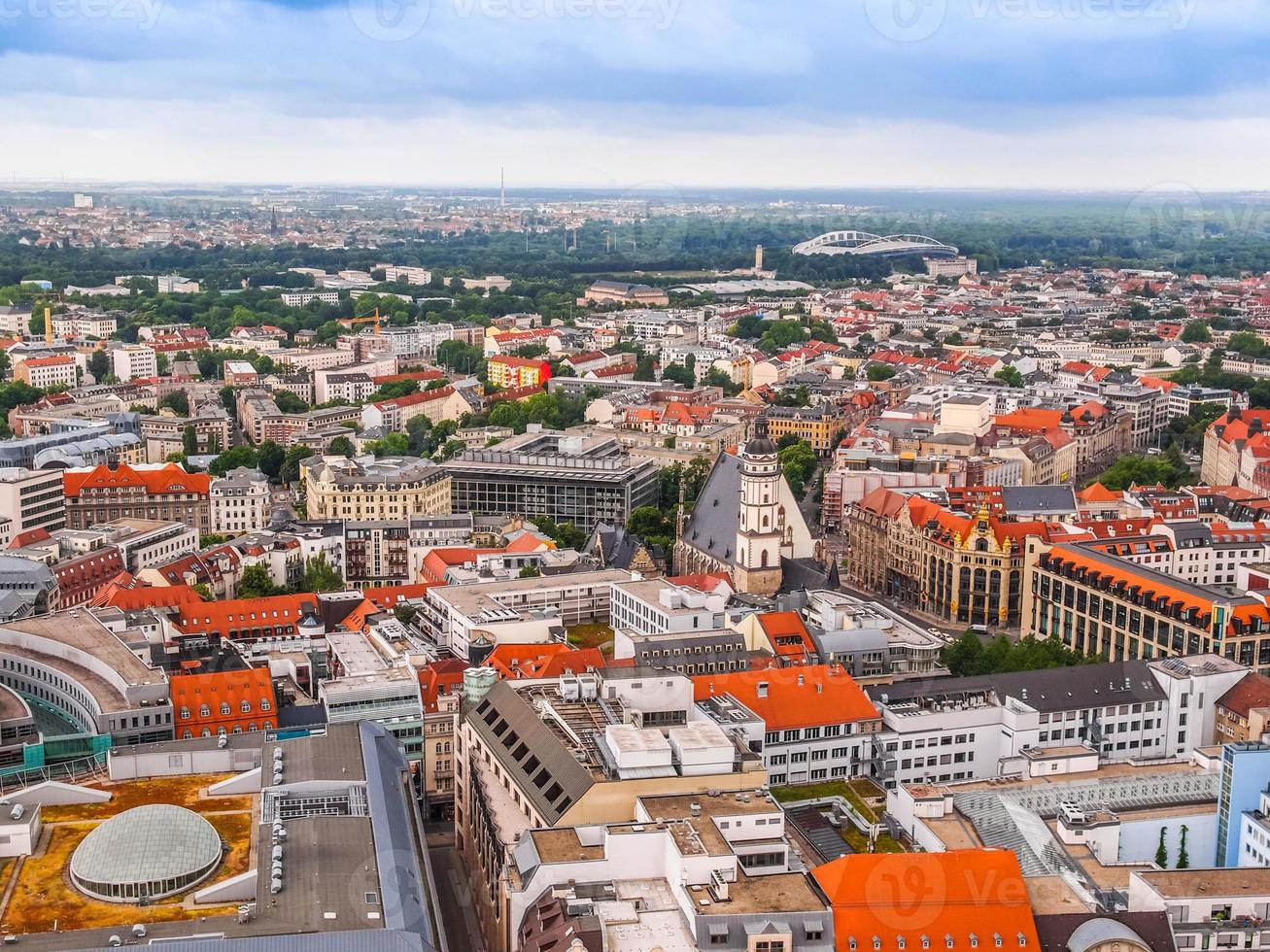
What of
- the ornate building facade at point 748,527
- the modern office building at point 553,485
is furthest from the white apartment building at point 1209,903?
the modern office building at point 553,485

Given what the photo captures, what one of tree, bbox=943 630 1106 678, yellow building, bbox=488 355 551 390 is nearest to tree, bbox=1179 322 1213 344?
yellow building, bbox=488 355 551 390

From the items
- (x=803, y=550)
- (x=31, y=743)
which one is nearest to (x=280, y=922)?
(x=31, y=743)

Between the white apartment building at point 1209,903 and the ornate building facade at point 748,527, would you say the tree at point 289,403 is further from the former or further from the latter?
the white apartment building at point 1209,903

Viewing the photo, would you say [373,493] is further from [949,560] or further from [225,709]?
[225,709]

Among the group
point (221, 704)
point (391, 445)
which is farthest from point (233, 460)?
point (221, 704)

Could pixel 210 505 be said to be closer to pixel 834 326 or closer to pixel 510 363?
pixel 510 363

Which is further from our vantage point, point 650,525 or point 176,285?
point 176,285
